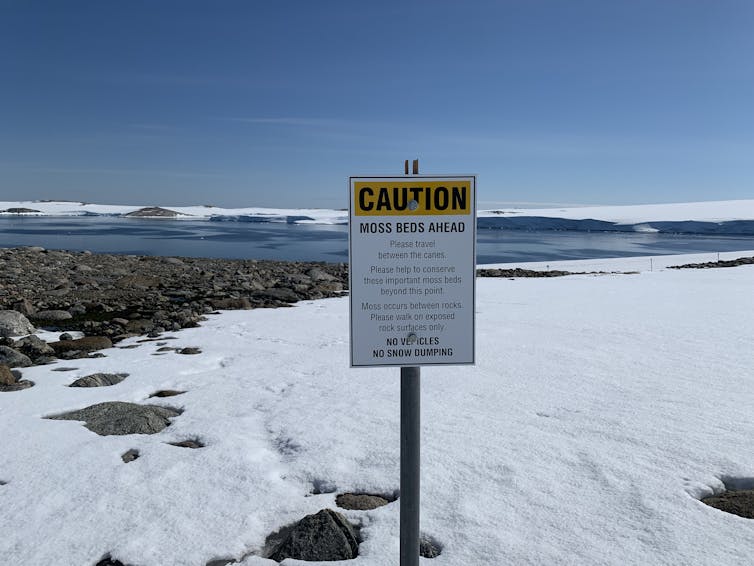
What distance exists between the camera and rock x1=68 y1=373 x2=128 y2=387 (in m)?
5.05

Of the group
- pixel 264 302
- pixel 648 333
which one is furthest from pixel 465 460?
pixel 264 302

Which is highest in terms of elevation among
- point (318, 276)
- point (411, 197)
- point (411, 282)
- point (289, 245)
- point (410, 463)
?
point (411, 197)

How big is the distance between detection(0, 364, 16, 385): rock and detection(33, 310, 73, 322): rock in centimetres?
411

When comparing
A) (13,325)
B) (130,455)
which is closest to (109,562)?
(130,455)

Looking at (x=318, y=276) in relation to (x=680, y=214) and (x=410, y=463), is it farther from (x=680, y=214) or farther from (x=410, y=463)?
(x=680, y=214)

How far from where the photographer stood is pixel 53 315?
9.14 m

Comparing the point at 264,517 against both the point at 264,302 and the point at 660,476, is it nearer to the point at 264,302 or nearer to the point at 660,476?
the point at 660,476

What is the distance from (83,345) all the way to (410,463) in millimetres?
5788

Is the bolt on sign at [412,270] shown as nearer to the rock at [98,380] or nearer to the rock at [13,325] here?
the rock at [98,380]

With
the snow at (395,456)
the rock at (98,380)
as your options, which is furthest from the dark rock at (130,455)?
the rock at (98,380)

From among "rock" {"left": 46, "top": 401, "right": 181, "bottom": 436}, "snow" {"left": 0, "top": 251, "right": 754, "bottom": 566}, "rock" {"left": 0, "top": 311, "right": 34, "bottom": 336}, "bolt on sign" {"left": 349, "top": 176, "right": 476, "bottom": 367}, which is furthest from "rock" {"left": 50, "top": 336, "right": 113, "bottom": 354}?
"bolt on sign" {"left": 349, "top": 176, "right": 476, "bottom": 367}

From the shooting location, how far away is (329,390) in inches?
197

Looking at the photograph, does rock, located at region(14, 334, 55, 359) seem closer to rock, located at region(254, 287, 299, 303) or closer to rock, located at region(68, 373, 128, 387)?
rock, located at region(68, 373, 128, 387)

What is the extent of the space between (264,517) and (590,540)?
158 centimetres
